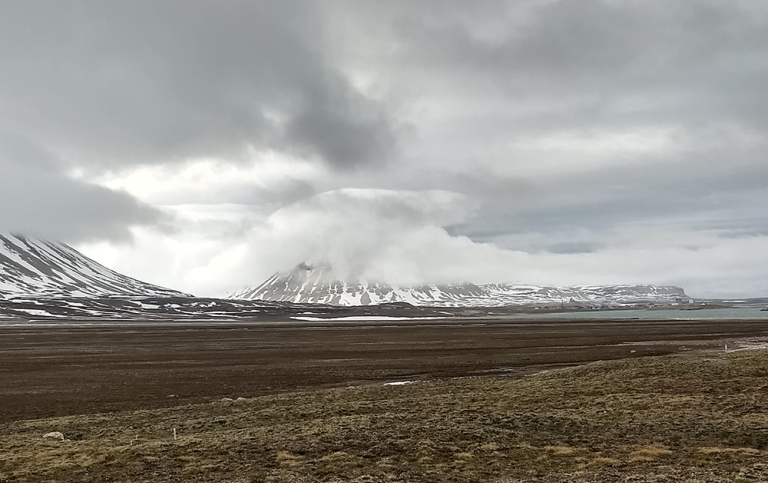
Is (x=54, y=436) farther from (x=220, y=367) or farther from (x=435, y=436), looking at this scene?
(x=220, y=367)

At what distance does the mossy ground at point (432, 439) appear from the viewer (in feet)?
46.1

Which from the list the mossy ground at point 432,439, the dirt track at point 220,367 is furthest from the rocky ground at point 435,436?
the dirt track at point 220,367

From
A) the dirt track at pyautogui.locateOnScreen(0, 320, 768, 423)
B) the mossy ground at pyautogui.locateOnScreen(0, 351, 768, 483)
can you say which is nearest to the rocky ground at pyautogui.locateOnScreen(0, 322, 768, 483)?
the mossy ground at pyautogui.locateOnScreen(0, 351, 768, 483)

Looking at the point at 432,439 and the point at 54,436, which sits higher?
the point at 432,439

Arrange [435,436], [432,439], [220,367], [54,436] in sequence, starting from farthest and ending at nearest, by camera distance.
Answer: [220,367], [54,436], [435,436], [432,439]

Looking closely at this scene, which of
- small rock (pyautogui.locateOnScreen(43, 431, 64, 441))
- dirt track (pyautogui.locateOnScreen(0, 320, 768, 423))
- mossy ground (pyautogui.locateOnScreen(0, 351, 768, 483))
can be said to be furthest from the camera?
dirt track (pyautogui.locateOnScreen(0, 320, 768, 423))

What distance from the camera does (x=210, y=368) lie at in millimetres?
44188

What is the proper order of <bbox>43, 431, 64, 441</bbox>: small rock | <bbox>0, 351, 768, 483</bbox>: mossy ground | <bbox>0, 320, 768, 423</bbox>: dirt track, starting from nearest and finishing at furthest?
<bbox>0, 351, 768, 483</bbox>: mossy ground < <bbox>43, 431, 64, 441</bbox>: small rock < <bbox>0, 320, 768, 423</bbox>: dirt track

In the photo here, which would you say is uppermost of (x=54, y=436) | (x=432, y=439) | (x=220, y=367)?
(x=432, y=439)

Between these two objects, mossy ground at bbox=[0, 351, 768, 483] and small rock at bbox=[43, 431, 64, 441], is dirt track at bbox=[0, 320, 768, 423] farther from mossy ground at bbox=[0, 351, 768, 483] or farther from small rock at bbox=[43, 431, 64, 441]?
small rock at bbox=[43, 431, 64, 441]

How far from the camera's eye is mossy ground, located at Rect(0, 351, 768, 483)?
14.1m

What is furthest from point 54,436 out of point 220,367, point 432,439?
point 220,367

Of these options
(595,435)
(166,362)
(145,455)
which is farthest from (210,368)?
(595,435)

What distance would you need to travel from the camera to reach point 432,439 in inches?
661
